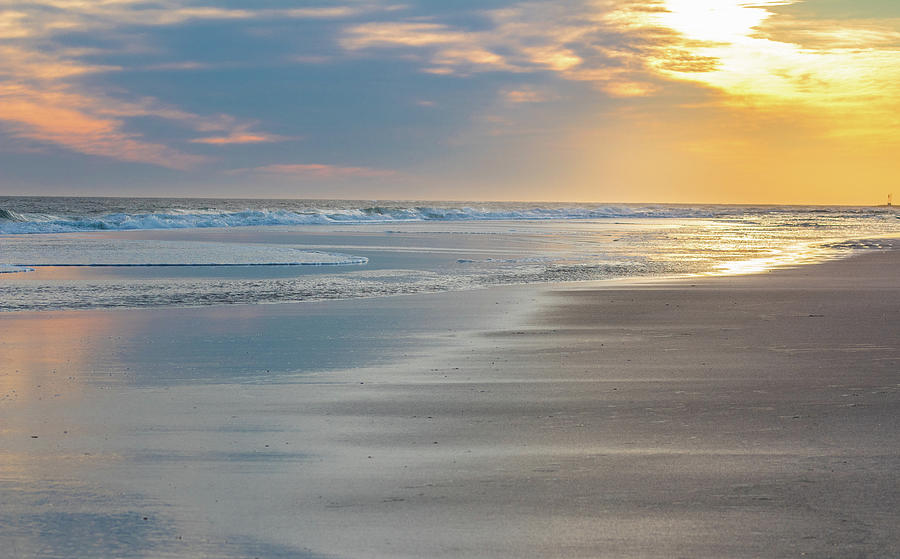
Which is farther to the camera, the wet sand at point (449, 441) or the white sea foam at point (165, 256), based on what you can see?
the white sea foam at point (165, 256)

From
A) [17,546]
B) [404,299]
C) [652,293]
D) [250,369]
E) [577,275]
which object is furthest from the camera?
[577,275]

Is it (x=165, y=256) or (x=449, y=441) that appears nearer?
(x=449, y=441)

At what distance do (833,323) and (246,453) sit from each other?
303 inches

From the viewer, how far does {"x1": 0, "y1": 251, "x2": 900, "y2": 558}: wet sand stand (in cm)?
352

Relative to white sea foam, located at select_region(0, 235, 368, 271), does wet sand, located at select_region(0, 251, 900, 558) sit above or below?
below

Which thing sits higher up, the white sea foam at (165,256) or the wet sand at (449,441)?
the white sea foam at (165,256)

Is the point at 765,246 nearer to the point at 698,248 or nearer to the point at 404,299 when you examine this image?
the point at 698,248

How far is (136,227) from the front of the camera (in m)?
50.1

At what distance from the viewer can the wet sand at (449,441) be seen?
3523 mm

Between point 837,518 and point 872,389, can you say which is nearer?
point 837,518

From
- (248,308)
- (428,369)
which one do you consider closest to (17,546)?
(428,369)

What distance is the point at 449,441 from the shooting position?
4.93 m

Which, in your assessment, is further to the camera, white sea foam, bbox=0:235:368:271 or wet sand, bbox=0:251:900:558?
white sea foam, bbox=0:235:368:271

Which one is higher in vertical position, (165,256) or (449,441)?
(165,256)
